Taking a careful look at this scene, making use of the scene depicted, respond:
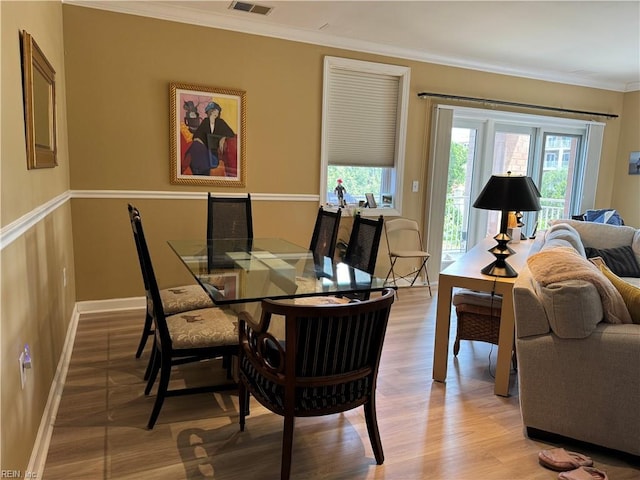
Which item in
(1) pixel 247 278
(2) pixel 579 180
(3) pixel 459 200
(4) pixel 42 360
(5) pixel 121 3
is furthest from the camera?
(2) pixel 579 180

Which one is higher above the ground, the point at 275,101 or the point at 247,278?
the point at 275,101

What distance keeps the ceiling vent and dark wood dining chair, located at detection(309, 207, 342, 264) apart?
1.80m

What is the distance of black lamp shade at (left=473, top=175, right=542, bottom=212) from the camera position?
2.76 m

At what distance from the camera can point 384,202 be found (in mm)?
5254

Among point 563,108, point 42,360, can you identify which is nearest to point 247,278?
point 42,360

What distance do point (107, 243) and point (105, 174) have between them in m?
0.60

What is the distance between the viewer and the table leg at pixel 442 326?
9.36 feet

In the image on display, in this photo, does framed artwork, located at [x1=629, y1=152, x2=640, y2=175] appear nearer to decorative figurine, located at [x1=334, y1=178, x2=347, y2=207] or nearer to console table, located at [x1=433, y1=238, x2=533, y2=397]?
decorative figurine, located at [x1=334, y1=178, x2=347, y2=207]

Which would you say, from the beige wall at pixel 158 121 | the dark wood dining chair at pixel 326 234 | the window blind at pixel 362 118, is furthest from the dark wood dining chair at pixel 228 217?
the window blind at pixel 362 118

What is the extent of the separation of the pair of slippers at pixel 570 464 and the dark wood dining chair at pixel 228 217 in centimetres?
270

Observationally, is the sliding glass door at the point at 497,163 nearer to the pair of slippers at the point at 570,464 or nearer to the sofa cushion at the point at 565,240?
the sofa cushion at the point at 565,240

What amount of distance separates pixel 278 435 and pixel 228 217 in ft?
6.87

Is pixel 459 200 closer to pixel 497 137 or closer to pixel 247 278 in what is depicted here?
pixel 497 137

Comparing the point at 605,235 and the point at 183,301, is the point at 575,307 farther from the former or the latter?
the point at 605,235
